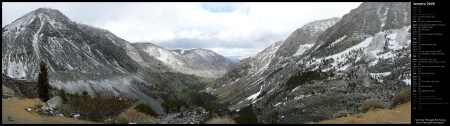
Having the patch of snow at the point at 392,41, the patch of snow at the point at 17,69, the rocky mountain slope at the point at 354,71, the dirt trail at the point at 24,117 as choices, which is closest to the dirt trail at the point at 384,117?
the rocky mountain slope at the point at 354,71

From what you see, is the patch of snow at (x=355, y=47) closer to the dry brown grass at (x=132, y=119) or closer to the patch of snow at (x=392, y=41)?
the patch of snow at (x=392, y=41)

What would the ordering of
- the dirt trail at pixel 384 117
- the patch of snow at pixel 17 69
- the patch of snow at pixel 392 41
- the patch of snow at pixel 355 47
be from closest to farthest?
the dirt trail at pixel 384 117 < the patch of snow at pixel 392 41 < the patch of snow at pixel 355 47 < the patch of snow at pixel 17 69

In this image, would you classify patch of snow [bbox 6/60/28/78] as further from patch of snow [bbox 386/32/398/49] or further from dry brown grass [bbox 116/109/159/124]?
dry brown grass [bbox 116/109/159/124]

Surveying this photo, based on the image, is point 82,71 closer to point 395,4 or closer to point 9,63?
point 9,63

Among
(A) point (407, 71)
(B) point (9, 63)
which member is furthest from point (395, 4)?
(B) point (9, 63)

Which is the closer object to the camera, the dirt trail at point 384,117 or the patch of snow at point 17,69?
the dirt trail at point 384,117

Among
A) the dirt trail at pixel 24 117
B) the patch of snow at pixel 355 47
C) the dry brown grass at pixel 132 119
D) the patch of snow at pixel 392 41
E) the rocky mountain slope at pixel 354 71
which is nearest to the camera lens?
the dirt trail at pixel 24 117

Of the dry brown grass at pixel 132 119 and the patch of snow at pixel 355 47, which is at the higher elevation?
the patch of snow at pixel 355 47

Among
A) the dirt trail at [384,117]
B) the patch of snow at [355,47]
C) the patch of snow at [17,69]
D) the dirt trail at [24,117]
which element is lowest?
the patch of snow at [17,69]

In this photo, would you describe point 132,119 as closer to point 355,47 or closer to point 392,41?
point 392,41
